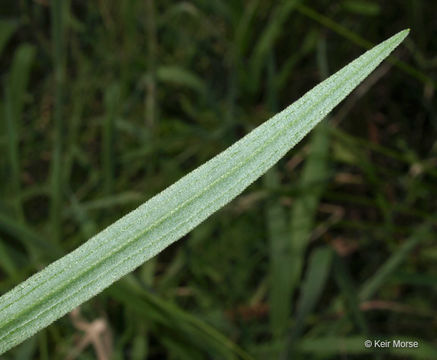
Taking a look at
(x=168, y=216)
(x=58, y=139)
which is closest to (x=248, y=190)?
(x=58, y=139)

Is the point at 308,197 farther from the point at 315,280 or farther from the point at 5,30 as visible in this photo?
the point at 5,30

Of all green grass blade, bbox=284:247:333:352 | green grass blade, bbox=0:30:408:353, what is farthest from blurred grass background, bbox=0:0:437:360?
green grass blade, bbox=0:30:408:353

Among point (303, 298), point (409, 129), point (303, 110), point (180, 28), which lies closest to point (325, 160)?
point (409, 129)

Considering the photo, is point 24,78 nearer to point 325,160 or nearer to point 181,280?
point 181,280

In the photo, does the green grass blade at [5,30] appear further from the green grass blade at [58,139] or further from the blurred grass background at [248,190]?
the green grass blade at [58,139]

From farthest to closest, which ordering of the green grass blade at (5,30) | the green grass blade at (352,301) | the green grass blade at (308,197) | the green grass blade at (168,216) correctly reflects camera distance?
the green grass blade at (5,30) → the green grass blade at (308,197) → the green grass blade at (352,301) → the green grass blade at (168,216)

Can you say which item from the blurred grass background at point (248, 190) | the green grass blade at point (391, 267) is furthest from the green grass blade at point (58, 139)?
the green grass blade at point (391, 267)
